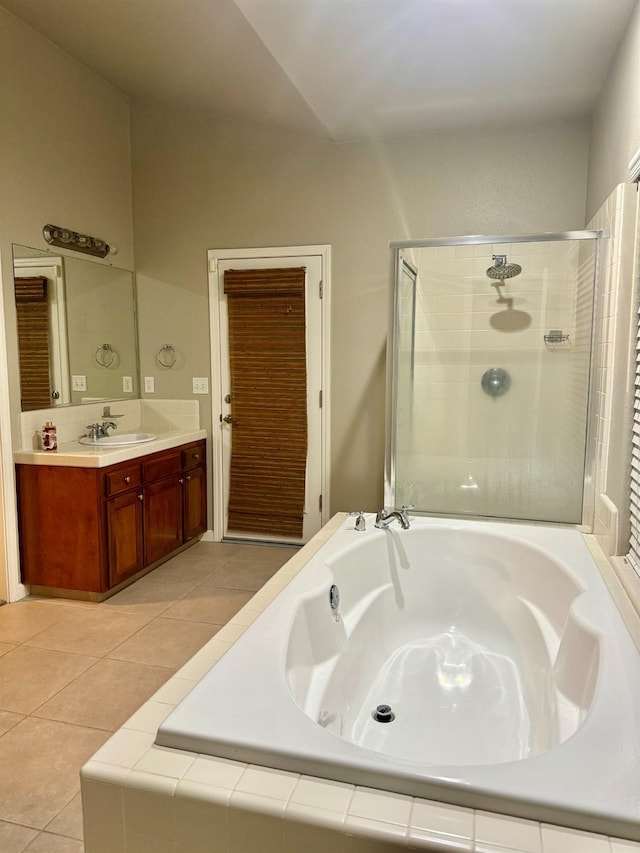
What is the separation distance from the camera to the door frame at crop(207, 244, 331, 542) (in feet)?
13.5

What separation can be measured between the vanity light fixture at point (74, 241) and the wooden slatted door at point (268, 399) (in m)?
0.83

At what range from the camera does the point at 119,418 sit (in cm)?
429

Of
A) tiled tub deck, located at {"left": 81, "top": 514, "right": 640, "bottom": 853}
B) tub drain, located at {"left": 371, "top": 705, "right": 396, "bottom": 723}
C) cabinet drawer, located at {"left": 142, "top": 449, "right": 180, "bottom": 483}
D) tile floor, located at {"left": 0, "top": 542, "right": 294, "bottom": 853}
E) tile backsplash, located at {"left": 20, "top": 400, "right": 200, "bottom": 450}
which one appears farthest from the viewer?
cabinet drawer, located at {"left": 142, "top": 449, "right": 180, "bottom": 483}

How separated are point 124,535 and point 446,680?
2.01 meters

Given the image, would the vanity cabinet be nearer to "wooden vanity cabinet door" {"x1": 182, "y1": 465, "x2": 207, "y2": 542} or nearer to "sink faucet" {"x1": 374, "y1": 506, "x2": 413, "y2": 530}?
"wooden vanity cabinet door" {"x1": 182, "y1": 465, "x2": 207, "y2": 542}

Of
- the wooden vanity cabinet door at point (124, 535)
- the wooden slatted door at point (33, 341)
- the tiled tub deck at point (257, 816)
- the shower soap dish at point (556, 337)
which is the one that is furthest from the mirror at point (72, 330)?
the shower soap dish at point (556, 337)

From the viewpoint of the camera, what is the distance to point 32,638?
117 inches

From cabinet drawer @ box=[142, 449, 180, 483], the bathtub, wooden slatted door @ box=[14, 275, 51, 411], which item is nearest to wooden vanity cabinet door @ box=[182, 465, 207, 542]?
cabinet drawer @ box=[142, 449, 180, 483]

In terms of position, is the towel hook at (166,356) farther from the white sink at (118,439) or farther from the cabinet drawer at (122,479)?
the cabinet drawer at (122,479)

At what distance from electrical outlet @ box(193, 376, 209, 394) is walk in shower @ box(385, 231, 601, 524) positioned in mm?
1762

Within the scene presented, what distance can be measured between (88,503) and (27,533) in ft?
1.45

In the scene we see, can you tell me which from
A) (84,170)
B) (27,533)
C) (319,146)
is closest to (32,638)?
(27,533)

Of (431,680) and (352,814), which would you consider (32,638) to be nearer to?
(431,680)

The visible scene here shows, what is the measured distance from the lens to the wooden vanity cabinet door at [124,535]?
3.39m
